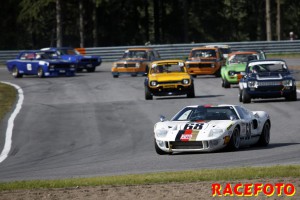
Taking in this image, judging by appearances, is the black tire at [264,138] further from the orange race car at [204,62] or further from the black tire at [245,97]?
the orange race car at [204,62]

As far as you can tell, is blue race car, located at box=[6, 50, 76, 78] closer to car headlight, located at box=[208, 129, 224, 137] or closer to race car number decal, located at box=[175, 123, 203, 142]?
race car number decal, located at box=[175, 123, 203, 142]

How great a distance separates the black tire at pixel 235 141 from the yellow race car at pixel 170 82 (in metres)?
12.8

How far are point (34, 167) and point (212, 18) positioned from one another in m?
70.9

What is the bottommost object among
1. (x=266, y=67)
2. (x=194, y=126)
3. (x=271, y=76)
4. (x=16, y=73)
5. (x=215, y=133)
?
(x=16, y=73)

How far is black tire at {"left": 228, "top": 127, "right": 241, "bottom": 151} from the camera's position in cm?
1772

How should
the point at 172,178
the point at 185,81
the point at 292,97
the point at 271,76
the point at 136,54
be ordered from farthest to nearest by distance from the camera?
the point at 136,54 → the point at 185,81 → the point at 292,97 → the point at 271,76 → the point at 172,178

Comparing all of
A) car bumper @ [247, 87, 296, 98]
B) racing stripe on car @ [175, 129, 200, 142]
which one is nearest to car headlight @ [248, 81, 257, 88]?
car bumper @ [247, 87, 296, 98]

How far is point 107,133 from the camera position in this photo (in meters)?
22.9

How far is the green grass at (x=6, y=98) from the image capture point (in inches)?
1153

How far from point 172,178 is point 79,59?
116 ft

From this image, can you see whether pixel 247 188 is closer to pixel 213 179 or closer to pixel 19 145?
Answer: pixel 213 179

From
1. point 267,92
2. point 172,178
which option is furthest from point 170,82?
point 172,178

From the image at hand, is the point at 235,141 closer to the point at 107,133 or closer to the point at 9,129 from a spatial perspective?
the point at 107,133

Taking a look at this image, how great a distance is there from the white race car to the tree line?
179 ft
